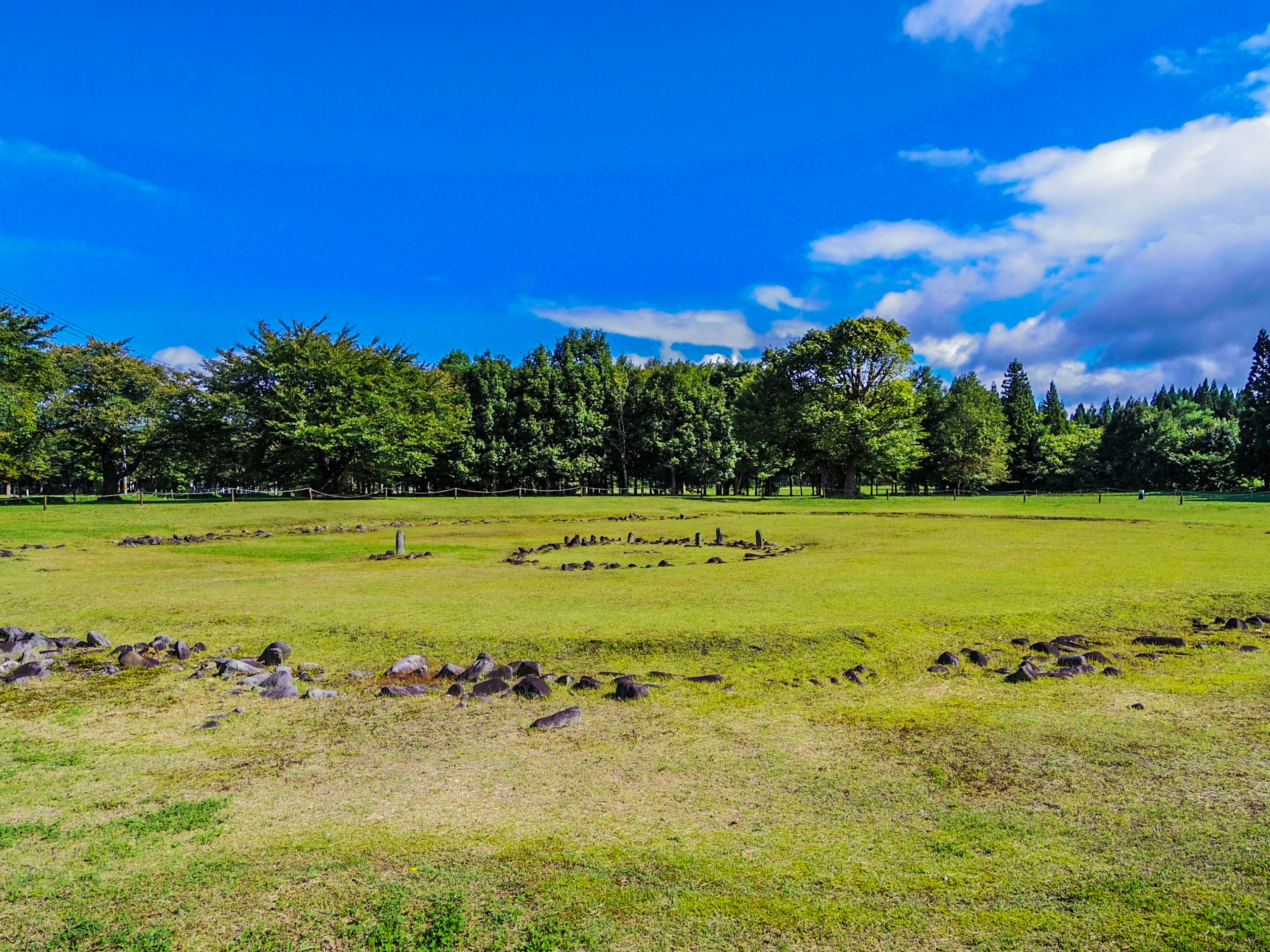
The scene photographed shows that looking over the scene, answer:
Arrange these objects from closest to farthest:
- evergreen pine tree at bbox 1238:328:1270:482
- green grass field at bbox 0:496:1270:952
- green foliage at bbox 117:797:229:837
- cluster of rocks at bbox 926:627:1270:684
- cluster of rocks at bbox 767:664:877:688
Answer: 1. green grass field at bbox 0:496:1270:952
2. green foliage at bbox 117:797:229:837
3. cluster of rocks at bbox 767:664:877:688
4. cluster of rocks at bbox 926:627:1270:684
5. evergreen pine tree at bbox 1238:328:1270:482

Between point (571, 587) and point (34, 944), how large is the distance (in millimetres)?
9763

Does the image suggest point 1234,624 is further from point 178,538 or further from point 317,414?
point 317,414

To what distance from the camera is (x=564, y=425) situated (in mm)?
63250

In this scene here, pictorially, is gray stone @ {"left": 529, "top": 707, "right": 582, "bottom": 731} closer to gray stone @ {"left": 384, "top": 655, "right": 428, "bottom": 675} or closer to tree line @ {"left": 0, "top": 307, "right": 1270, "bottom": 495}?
gray stone @ {"left": 384, "top": 655, "right": 428, "bottom": 675}

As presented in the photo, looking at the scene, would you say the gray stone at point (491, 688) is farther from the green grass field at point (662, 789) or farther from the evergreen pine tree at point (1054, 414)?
the evergreen pine tree at point (1054, 414)

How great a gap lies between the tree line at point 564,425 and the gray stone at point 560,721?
38.4 m

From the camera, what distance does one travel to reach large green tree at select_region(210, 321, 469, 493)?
45625 millimetres

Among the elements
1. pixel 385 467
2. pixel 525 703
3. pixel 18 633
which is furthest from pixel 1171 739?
pixel 385 467

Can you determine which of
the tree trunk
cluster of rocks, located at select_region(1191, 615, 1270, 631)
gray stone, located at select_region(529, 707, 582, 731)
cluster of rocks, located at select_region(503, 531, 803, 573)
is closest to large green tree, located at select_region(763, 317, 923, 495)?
the tree trunk

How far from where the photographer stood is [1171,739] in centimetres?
507

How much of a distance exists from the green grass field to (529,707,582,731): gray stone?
0.12 meters

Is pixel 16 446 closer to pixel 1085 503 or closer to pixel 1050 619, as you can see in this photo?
pixel 1050 619

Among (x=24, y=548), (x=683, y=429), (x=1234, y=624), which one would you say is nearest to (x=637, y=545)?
(x=1234, y=624)

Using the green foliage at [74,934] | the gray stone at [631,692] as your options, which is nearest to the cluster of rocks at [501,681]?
the gray stone at [631,692]
